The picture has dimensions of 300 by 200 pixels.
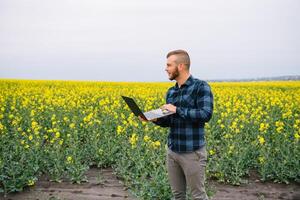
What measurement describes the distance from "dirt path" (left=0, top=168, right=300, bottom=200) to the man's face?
2434mm

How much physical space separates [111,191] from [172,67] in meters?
2.95

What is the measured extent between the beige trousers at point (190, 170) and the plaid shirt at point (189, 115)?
0.21 feet

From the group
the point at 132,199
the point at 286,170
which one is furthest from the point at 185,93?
the point at 286,170

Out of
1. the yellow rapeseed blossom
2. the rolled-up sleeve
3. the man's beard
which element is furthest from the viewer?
the yellow rapeseed blossom

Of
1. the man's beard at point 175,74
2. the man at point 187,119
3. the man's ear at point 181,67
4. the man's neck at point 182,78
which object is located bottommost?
the man at point 187,119

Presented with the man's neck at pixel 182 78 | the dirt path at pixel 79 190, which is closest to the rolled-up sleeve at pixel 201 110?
the man's neck at pixel 182 78

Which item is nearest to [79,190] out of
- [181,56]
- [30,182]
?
[30,182]

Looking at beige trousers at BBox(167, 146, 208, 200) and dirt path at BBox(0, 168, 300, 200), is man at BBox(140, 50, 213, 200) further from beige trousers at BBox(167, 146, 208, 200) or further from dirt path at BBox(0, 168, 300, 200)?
dirt path at BBox(0, 168, 300, 200)

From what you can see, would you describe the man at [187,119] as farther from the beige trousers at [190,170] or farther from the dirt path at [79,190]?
the dirt path at [79,190]

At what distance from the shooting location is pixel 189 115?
10.5ft

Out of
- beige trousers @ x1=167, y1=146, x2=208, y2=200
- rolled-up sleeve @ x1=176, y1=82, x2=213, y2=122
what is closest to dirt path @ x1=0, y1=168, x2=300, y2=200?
beige trousers @ x1=167, y1=146, x2=208, y2=200

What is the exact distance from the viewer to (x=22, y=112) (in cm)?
935

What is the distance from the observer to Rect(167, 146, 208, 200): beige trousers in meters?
3.38

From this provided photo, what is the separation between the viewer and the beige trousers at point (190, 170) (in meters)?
3.38
